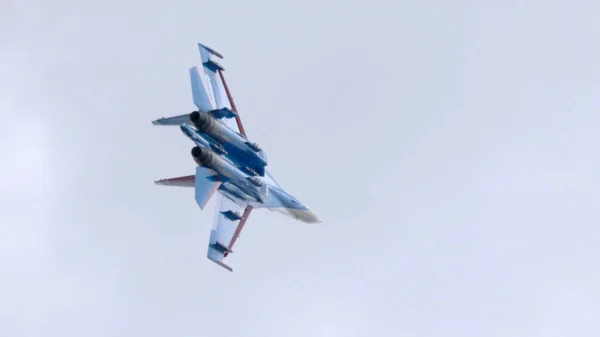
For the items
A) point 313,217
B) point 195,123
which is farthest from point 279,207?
point 195,123

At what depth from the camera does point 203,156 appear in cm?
10300

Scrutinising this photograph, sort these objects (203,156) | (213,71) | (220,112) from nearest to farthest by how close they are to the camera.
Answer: (203,156) < (220,112) < (213,71)

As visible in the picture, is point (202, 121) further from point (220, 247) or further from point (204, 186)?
point (220, 247)

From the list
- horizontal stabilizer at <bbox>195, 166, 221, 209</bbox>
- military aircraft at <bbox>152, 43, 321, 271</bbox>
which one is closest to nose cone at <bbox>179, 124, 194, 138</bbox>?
military aircraft at <bbox>152, 43, 321, 271</bbox>

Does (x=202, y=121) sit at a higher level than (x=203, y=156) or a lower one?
higher

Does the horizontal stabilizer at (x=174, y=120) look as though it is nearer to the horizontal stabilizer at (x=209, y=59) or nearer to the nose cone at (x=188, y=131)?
the nose cone at (x=188, y=131)

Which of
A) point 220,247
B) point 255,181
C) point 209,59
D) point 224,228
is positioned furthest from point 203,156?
point 209,59

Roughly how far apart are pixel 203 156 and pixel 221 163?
2.01m

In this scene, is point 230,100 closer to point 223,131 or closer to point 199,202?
point 223,131

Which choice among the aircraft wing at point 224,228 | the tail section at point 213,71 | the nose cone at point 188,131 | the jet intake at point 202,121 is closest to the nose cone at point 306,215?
the aircraft wing at point 224,228

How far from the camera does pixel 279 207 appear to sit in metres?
113

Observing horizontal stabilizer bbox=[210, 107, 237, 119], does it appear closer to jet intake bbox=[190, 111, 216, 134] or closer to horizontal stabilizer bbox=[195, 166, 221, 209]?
jet intake bbox=[190, 111, 216, 134]

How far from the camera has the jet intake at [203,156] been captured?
338ft

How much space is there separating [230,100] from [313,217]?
1452cm
